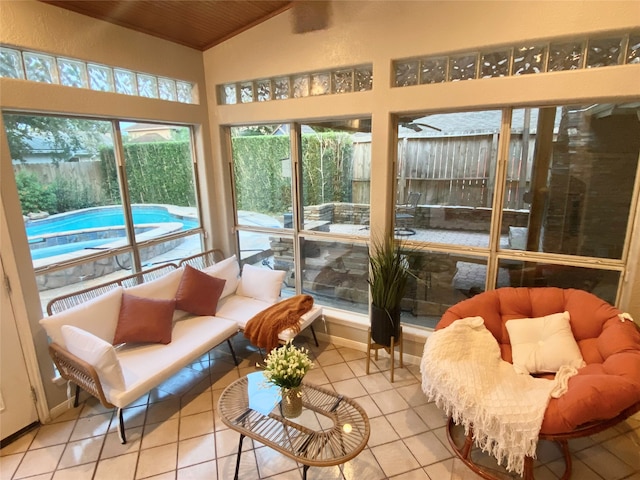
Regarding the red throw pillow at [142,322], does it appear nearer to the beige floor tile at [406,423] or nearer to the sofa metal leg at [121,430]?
the sofa metal leg at [121,430]

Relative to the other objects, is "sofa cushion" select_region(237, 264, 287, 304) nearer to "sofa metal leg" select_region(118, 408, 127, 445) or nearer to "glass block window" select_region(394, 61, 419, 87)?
"sofa metal leg" select_region(118, 408, 127, 445)

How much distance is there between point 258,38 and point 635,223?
335 cm

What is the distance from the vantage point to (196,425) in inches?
97.3

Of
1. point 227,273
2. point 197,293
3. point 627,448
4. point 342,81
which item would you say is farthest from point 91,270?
point 627,448

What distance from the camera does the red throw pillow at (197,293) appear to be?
3152mm

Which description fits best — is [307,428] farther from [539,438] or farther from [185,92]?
[185,92]

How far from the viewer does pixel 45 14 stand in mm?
2418

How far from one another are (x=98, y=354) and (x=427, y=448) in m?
2.14

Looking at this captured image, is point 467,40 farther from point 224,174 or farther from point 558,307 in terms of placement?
point 224,174

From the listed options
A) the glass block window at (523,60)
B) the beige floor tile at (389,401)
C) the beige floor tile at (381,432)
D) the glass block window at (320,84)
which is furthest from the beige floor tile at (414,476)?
the glass block window at (320,84)

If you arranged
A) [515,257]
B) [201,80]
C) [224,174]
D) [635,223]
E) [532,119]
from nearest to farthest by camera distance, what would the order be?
[635,223], [532,119], [515,257], [201,80], [224,174]

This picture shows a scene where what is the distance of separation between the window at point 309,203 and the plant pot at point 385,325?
1.96 feet

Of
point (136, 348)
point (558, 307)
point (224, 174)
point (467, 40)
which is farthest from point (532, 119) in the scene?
point (136, 348)

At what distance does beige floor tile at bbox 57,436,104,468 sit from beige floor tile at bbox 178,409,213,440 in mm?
505
